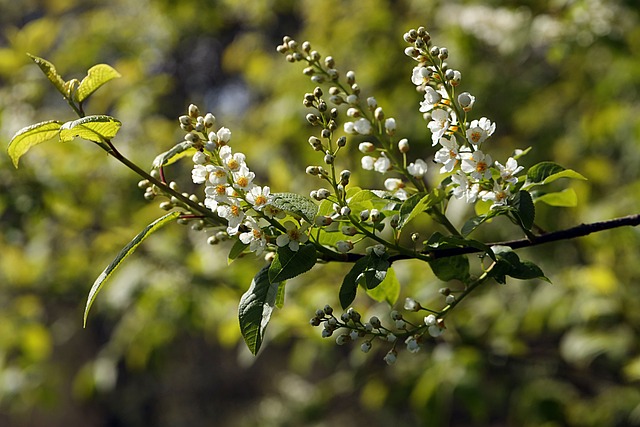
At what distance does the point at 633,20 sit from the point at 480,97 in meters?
0.67

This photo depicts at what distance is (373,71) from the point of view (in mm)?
3029

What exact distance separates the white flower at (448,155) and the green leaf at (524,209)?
8 centimetres

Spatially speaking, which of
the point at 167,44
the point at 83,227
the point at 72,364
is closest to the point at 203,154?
the point at 83,227

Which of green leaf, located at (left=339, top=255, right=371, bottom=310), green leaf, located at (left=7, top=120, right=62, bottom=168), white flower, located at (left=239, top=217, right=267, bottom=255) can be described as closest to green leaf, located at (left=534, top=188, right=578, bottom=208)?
green leaf, located at (left=339, top=255, right=371, bottom=310)

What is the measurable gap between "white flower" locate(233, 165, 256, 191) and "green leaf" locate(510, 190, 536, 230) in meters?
0.31

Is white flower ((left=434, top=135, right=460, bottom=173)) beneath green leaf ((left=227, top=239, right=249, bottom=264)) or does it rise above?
beneath

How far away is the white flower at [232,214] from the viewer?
0.85 metres

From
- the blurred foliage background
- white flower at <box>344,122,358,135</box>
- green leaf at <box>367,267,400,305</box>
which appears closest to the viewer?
white flower at <box>344,122,358,135</box>

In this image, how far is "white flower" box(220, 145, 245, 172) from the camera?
84cm

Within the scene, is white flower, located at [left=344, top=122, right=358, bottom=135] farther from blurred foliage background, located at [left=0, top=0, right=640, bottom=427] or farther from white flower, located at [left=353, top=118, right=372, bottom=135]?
blurred foliage background, located at [left=0, top=0, right=640, bottom=427]

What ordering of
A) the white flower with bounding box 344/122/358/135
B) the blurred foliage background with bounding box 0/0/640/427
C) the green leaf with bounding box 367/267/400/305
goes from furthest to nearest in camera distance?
1. the blurred foliage background with bounding box 0/0/640/427
2. the green leaf with bounding box 367/267/400/305
3. the white flower with bounding box 344/122/358/135

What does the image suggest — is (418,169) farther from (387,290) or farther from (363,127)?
(387,290)

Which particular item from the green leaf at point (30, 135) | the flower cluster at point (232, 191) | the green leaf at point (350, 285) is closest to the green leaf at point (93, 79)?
the green leaf at point (30, 135)

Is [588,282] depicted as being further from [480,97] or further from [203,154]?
[203,154]
